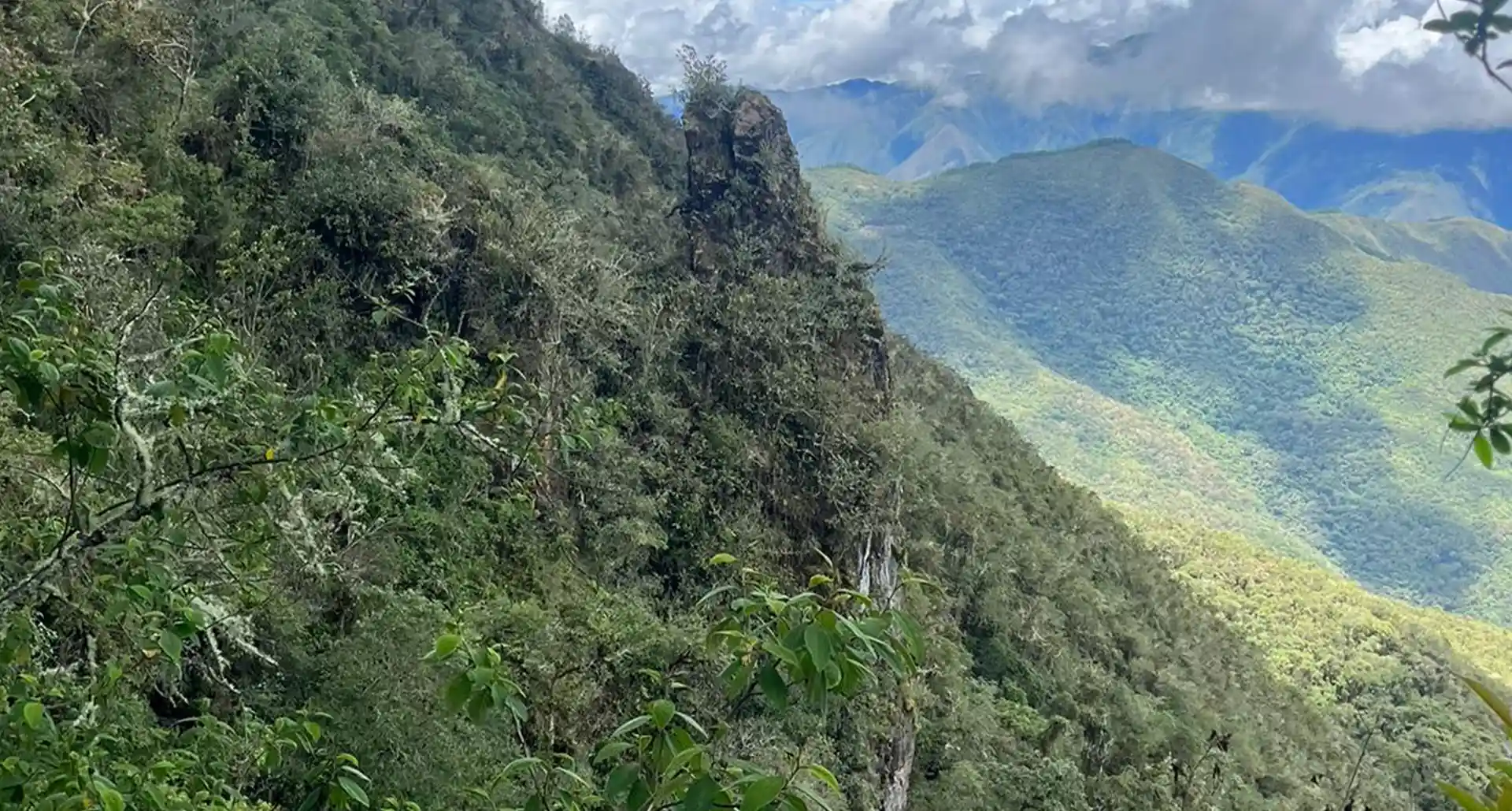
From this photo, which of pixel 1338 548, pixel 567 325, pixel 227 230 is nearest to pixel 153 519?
pixel 227 230

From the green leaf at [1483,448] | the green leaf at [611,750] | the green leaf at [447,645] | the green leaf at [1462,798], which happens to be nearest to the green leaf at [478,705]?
the green leaf at [447,645]

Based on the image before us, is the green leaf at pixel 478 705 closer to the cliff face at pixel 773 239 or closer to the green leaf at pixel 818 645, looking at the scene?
the green leaf at pixel 818 645

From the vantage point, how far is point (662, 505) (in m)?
17.7

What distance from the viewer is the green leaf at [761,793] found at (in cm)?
167

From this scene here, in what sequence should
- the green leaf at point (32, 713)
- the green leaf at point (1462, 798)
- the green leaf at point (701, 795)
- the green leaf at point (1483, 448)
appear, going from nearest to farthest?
the green leaf at point (1462, 798) < the green leaf at point (701, 795) < the green leaf at point (1483, 448) < the green leaf at point (32, 713)

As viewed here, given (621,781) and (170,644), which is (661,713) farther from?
(170,644)

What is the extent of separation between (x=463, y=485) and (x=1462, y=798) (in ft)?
44.4

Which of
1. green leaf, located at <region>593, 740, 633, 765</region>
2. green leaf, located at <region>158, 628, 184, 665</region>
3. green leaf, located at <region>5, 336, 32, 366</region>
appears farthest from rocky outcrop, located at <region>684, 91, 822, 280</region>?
green leaf, located at <region>593, 740, 633, 765</region>

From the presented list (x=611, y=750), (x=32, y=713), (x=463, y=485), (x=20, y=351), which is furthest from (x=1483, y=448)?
(x=463, y=485)

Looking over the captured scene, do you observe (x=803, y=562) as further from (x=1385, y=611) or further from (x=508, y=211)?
(x=1385, y=611)

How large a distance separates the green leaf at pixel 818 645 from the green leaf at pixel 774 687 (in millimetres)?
79

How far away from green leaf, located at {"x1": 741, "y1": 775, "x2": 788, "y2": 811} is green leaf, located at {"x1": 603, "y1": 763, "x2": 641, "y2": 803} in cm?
29

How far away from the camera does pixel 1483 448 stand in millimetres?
1905

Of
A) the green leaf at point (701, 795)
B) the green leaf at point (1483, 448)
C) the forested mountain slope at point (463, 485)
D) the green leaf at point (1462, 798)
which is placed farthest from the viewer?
the forested mountain slope at point (463, 485)
